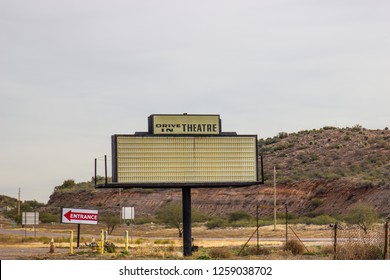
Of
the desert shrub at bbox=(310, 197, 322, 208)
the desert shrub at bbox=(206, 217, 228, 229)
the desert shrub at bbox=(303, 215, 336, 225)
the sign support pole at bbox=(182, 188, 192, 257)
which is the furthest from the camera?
the desert shrub at bbox=(310, 197, 322, 208)

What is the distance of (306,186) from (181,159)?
72.3 metres

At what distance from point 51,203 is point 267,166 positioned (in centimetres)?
3958

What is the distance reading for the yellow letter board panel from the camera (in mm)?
38031

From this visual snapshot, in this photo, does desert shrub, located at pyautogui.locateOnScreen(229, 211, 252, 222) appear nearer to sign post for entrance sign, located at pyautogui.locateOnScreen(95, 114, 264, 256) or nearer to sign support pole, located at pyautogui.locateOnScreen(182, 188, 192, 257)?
sign support pole, located at pyautogui.locateOnScreen(182, 188, 192, 257)

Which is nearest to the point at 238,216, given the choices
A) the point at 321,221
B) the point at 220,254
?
the point at 321,221

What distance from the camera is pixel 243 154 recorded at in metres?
39.4

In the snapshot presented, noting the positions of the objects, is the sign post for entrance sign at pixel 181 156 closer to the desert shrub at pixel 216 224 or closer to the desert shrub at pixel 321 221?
the desert shrub at pixel 321 221

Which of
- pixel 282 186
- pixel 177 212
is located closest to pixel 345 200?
pixel 282 186

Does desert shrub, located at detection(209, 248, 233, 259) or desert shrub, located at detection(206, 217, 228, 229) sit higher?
desert shrub, located at detection(206, 217, 228, 229)

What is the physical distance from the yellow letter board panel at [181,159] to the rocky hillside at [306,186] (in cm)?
5406

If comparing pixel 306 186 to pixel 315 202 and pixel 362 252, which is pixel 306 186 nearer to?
pixel 315 202

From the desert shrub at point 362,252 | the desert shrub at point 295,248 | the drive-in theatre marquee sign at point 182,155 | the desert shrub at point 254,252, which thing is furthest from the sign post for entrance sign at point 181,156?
the desert shrub at point 362,252

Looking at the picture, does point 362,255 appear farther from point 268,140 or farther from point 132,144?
point 268,140

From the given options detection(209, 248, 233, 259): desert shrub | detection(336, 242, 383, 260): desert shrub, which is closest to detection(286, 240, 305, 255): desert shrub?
detection(209, 248, 233, 259): desert shrub
